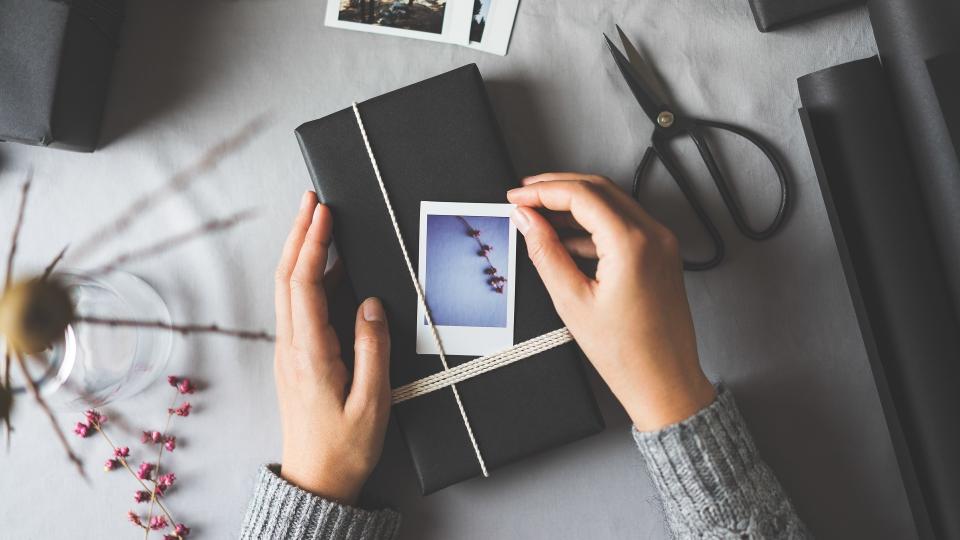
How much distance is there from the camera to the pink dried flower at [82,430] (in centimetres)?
84

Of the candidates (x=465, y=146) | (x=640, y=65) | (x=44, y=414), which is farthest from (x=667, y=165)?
(x=44, y=414)

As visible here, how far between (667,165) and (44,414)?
2.70 feet

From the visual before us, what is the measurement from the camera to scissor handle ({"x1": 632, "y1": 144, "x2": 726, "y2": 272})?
84cm

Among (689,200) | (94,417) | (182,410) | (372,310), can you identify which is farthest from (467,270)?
(94,417)

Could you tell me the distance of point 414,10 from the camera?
0.86 metres

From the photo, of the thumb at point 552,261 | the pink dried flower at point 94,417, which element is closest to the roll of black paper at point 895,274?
the thumb at point 552,261

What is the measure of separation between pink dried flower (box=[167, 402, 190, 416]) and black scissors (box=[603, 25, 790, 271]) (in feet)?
1.98

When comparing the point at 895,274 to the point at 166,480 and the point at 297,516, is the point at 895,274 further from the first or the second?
the point at 166,480

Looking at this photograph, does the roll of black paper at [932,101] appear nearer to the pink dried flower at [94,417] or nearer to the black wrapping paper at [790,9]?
the black wrapping paper at [790,9]

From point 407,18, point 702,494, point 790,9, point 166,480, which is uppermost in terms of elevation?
point 407,18

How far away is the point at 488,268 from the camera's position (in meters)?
0.77

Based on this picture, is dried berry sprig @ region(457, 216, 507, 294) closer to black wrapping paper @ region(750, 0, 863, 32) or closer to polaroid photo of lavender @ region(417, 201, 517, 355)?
polaroid photo of lavender @ region(417, 201, 517, 355)

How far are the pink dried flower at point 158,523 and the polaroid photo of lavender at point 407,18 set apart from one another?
2.11 feet

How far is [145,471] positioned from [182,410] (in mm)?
86
